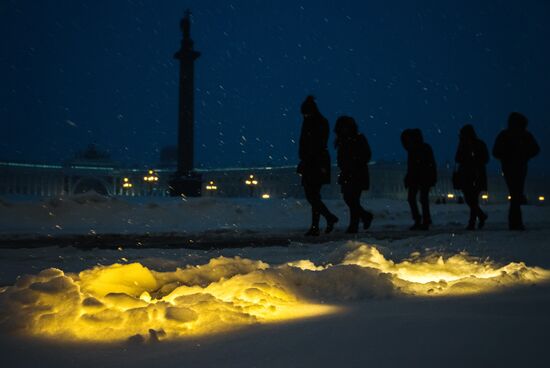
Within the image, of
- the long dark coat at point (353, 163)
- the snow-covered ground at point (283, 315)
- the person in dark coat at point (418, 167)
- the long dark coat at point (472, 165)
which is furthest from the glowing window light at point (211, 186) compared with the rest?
the snow-covered ground at point (283, 315)

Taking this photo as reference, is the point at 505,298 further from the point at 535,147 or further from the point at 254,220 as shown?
the point at 254,220

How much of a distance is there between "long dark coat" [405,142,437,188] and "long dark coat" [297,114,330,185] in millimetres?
2128

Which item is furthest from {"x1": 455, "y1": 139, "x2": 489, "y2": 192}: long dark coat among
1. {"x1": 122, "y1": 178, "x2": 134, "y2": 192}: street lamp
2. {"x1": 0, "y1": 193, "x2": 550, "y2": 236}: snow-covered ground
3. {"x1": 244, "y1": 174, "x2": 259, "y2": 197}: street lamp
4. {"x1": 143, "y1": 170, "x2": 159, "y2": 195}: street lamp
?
{"x1": 122, "y1": 178, "x2": 134, "y2": 192}: street lamp

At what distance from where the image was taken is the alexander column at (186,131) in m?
33.2

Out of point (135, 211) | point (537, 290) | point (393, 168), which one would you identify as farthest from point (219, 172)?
point (537, 290)

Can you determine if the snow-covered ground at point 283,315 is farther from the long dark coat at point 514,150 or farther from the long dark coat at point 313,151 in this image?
the long dark coat at point 514,150

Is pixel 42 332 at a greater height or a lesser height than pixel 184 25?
lesser

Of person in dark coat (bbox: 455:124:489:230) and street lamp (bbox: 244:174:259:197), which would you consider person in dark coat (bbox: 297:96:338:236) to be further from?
street lamp (bbox: 244:174:259:197)

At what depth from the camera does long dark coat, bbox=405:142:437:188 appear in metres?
9.09

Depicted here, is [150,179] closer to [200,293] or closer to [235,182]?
[235,182]

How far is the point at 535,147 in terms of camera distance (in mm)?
8242

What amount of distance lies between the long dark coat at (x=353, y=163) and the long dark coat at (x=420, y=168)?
4.11 feet

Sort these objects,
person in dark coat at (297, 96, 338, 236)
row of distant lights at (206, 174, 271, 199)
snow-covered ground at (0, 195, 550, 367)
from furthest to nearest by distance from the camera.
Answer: row of distant lights at (206, 174, 271, 199), person in dark coat at (297, 96, 338, 236), snow-covered ground at (0, 195, 550, 367)

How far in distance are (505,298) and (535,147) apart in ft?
21.6
